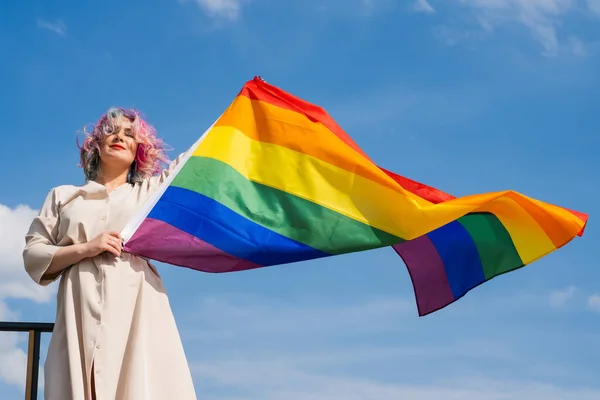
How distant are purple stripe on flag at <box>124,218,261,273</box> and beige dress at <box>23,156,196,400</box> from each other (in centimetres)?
13

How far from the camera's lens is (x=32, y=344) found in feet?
16.1

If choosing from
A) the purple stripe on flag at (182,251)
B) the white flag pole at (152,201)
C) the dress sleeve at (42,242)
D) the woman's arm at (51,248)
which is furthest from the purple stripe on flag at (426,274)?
the dress sleeve at (42,242)

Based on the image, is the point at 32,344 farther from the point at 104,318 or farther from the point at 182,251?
the point at 182,251

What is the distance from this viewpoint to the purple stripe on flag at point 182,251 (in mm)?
4656

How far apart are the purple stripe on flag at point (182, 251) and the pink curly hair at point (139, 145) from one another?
416 mm

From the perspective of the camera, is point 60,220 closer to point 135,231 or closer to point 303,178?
point 135,231

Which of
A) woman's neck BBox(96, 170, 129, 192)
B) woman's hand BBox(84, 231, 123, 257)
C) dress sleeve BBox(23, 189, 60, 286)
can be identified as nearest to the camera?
woman's hand BBox(84, 231, 123, 257)

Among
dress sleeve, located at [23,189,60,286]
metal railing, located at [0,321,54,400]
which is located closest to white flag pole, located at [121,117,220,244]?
dress sleeve, located at [23,189,60,286]

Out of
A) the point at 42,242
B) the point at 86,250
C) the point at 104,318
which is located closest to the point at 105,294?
the point at 104,318

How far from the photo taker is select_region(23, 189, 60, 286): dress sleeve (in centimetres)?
459

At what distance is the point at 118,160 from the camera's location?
487 centimetres

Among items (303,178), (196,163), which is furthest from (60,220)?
(303,178)

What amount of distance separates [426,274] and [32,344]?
2406mm

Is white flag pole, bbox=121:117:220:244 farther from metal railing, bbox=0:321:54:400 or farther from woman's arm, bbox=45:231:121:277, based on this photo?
metal railing, bbox=0:321:54:400
